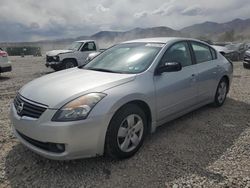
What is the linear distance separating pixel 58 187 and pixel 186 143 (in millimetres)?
1941

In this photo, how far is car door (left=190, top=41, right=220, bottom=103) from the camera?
15.1ft

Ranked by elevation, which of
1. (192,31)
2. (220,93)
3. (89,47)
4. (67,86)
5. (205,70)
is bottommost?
(220,93)

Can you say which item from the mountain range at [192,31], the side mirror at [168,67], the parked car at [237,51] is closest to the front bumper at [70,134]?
the side mirror at [168,67]

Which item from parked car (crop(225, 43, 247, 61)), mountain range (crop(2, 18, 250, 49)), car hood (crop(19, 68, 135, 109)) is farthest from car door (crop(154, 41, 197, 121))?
mountain range (crop(2, 18, 250, 49))

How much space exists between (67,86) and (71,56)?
9791mm

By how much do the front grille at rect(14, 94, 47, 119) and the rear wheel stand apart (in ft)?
12.2

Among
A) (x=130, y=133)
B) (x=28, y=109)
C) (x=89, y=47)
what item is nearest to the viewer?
(x=28, y=109)

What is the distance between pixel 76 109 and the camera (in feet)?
9.26

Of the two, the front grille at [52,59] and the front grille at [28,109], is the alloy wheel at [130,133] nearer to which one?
the front grille at [28,109]

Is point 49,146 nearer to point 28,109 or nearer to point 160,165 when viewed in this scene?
point 28,109

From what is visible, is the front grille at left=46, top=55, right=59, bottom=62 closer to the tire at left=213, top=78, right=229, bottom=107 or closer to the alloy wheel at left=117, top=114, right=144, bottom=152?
the tire at left=213, top=78, right=229, bottom=107

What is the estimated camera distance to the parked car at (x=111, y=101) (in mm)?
2820

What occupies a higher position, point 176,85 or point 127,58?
point 127,58

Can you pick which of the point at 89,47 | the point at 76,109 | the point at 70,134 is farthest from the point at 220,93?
the point at 89,47
